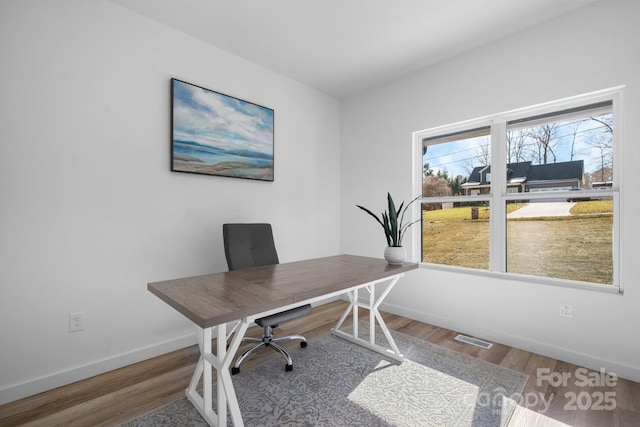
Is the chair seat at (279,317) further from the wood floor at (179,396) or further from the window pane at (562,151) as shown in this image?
the window pane at (562,151)

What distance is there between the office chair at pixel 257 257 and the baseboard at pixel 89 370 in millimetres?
668

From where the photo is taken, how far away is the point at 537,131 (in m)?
2.54

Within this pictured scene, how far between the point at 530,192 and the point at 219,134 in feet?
9.31

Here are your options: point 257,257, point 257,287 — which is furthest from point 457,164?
point 257,287

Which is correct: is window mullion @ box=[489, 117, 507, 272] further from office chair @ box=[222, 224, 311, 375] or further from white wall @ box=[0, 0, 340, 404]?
white wall @ box=[0, 0, 340, 404]

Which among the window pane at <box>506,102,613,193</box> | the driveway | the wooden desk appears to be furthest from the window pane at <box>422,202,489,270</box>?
the wooden desk

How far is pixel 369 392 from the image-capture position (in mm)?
1877

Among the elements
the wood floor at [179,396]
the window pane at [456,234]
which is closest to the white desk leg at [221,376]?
the wood floor at [179,396]

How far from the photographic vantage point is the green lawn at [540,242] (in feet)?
7.36

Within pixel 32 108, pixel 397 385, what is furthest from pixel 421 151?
pixel 32 108

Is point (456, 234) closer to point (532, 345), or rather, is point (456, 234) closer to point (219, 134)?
point (532, 345)

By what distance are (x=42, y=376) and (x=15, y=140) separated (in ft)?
4.99

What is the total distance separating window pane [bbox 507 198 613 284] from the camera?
7.31ft

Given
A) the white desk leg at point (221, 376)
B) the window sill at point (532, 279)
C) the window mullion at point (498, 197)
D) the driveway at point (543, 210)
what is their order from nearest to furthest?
1. the white desk leg at point (221, 376)
2. the window sill at point (532, 279)
3. the driveway at point (543, 210)
4. the window mullion at point (498, 197)
